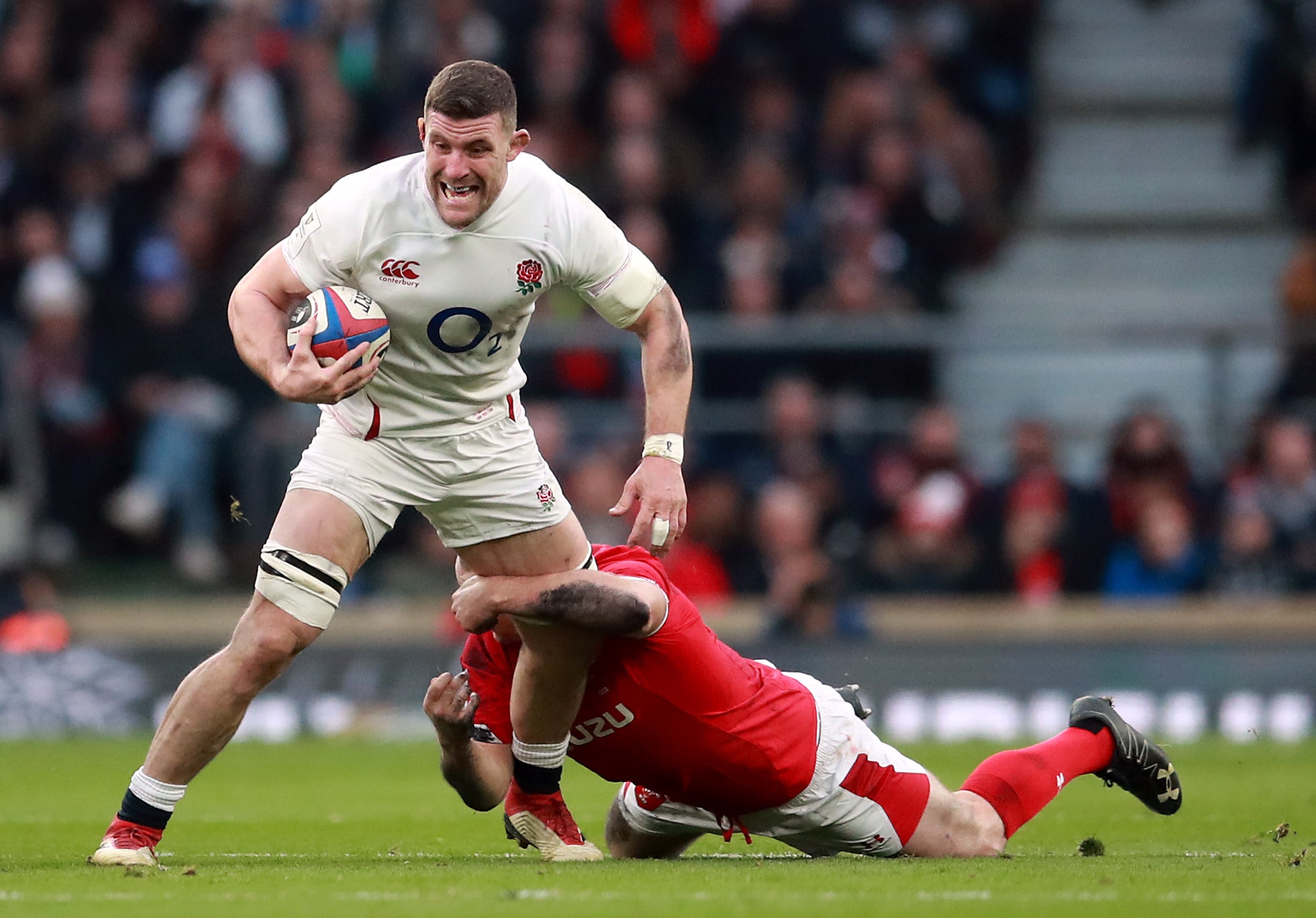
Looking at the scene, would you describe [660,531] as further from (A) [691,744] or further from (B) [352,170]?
(B) [352,170]

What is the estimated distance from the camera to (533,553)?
7066 mm

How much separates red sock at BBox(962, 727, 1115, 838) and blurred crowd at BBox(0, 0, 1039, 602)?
626 cm

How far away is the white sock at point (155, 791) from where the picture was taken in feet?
21.3

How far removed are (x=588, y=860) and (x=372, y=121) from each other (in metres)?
10.9

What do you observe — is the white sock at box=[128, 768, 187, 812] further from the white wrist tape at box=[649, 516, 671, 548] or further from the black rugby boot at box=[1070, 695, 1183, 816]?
the black rugby boot at box=[1070, 695, 1183, 816]

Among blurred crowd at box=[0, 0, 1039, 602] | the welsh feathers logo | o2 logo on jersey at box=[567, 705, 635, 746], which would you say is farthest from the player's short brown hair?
blurred crowd at box=[0, 0, 1039, 602]

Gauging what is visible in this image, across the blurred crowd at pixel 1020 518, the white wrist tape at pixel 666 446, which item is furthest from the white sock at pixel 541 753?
the blurred crowd at pixel 1020 518

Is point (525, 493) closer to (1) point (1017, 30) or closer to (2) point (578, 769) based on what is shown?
(2) point (578, 769)

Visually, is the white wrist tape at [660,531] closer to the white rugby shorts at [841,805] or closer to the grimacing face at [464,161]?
the white rugby shorts at [841,805]

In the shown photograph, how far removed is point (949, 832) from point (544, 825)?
1375 millimetres

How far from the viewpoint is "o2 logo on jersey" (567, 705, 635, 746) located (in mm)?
6664

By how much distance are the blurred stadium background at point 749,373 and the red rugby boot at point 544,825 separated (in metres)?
6.16

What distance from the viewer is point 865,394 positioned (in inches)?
598

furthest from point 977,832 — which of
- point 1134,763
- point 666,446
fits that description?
point 666,446
